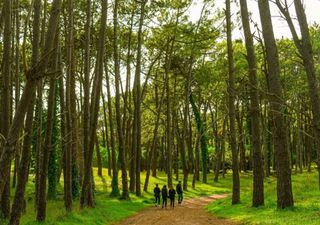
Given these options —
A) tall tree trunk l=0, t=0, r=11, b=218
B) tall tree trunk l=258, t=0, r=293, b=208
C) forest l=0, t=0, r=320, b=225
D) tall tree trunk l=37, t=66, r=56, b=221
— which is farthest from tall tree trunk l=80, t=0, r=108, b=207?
tall tree trunk l=258, t=0, r=293, b=208

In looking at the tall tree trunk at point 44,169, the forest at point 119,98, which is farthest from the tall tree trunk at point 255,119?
the tall tree trunk at point 44,169

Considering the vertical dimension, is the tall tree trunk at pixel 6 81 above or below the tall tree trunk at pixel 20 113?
above

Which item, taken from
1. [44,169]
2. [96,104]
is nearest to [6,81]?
[44,169]

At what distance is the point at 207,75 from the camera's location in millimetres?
43000

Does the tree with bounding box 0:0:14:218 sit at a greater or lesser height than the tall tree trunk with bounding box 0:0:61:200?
greater

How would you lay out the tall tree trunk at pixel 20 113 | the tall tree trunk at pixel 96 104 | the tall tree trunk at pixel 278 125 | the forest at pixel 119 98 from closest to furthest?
the tall tree trunk at pixel 20 113 → the forest at pixel 119 98 → the tall tree trunk at pixel 278 125 → the tall tree trunk at pixel 96 104

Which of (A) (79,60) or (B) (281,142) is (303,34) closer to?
(B) (281,142)

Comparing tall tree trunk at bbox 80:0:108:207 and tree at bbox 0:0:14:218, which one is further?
tall tree trunk at bbox 80:0:108:207

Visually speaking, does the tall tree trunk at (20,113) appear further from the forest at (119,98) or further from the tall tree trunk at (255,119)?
the tall tree trunk at (255,119)

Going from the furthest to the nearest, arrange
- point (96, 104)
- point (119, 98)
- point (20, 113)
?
point (119, 98), point (96, 104), point (20, 113)

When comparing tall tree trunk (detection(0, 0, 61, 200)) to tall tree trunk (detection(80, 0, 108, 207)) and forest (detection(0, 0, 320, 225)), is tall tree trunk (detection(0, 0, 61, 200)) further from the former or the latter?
tall tree trunk (detection(80, 0, 108, 207))

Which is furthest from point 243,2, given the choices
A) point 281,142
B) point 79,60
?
point 79,60

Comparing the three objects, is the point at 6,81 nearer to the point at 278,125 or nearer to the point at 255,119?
the point at 278,125

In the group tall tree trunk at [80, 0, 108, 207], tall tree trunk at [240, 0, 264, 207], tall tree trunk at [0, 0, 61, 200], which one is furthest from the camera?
tall tree trunk at [80, 0, 108, 207]
